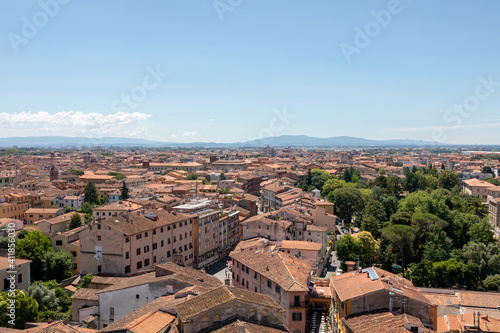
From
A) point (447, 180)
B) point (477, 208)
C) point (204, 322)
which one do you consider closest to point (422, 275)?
point (204, 322)

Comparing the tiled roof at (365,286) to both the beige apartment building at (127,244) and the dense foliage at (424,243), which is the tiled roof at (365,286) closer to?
the dense foliage at (424,243)

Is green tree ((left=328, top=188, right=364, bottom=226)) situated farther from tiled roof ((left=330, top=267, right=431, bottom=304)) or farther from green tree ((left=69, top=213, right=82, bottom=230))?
green tree ((left=69, top=213, right=82, bottom=230))

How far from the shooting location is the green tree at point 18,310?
22.1 meters

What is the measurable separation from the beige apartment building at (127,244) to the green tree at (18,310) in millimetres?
7530

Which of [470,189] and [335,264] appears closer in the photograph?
[335,264]

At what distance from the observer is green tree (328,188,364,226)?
56938 mm

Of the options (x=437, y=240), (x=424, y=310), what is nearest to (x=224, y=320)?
(x=424, y=310)

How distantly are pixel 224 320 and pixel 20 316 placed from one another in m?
14.2

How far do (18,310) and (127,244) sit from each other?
30.9 feet

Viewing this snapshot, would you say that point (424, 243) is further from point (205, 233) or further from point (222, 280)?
point (205, 233)

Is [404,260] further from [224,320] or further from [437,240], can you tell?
[224,320]

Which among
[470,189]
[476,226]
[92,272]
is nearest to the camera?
[92,272]

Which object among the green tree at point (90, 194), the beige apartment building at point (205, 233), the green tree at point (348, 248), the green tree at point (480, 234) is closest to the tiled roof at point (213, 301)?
the green tree at point (348, 248)

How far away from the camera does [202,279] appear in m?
23.4
